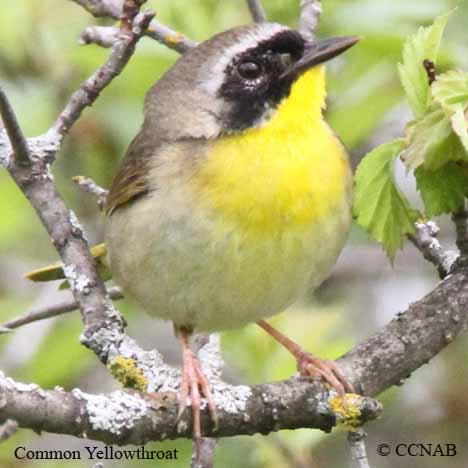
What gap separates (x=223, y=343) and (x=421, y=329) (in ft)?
3.88

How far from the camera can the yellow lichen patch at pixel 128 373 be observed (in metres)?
3.30

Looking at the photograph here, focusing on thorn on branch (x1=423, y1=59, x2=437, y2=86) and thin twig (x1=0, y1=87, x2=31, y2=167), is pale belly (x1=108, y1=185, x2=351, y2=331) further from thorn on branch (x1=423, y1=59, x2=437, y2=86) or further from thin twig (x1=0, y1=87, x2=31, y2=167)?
thorn on branch (x1=423, y1=59, x2=437, y2=86)

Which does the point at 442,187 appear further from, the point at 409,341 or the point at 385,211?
the point at 409,341

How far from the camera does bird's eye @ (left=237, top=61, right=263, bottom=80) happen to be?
3.70m

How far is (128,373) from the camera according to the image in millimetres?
3320

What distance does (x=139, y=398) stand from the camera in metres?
2.90

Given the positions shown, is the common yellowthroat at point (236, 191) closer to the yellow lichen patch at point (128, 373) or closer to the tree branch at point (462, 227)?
the yellow lichen patch at point (128, 373)

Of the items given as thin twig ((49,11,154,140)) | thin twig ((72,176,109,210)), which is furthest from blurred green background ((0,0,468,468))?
thin twig ((49,11,154,140))

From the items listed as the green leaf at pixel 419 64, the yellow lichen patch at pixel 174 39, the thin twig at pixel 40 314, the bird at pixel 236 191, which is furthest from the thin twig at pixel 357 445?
the yellow lichen patch at pixel 174 39

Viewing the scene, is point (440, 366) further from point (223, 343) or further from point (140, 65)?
point (140, 65)

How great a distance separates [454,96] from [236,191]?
32.3 inches

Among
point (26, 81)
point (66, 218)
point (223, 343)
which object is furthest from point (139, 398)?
point (26, 81)

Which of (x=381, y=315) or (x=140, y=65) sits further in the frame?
(x=381, y=315)

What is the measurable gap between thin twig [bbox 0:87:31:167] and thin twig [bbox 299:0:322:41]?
3.63ft
